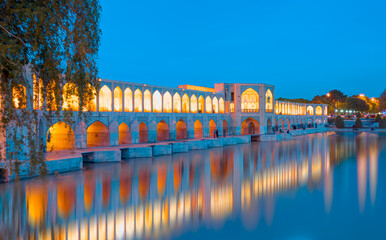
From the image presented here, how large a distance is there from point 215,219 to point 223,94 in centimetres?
2517

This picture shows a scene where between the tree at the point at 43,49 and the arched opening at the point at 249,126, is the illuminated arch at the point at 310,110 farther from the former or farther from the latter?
the tree at the point at 43,49

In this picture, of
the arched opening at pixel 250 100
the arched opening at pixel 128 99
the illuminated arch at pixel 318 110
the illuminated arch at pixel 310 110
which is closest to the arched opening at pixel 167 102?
the arched opening at pixel 128 99

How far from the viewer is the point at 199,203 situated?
851 cm

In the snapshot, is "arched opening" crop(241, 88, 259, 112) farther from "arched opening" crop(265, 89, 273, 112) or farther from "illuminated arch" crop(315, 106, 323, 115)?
"illuminated arch" crop(315, 106, 323, 115)

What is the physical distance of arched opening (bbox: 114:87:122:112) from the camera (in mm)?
20319

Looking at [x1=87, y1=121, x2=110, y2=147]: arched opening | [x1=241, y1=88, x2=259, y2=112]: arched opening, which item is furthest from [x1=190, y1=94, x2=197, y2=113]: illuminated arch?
[x1=87, y1=121, x2=110, y2=147]: arched opening

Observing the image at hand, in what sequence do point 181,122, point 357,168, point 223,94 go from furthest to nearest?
point 223,94, point 181,122, point 357,168

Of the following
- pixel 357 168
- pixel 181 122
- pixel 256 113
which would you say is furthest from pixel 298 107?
pixel 357 168

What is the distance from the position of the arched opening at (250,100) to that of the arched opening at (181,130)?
875cm

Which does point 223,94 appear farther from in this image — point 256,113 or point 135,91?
point 135,91

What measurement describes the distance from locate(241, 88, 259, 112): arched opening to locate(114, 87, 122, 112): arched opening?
15.9 m

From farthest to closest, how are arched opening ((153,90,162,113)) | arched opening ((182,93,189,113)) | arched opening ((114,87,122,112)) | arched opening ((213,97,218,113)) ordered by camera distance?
1. arched opening ((213,97,218,113))
2. arched opening ((182,93,189,113))
3. arched opening ((153,90,162,113))
4. arched opening ((114,87,122,112))

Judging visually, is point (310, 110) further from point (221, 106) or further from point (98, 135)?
point (98, 135)

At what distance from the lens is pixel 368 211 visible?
7707 mm
